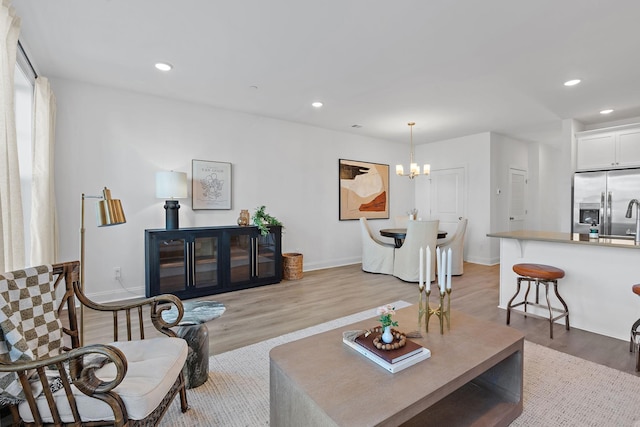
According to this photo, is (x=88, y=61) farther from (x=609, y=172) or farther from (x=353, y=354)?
(x=609, y=172)

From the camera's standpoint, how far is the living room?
9.39ft

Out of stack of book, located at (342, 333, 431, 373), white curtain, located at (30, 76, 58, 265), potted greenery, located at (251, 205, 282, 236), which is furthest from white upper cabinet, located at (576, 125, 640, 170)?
white curtain, located at (30, 76, 58, 265)

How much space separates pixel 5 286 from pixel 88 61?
106 inches

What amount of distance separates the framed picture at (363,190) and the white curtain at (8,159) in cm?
464

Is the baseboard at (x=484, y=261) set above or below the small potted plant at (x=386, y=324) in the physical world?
below

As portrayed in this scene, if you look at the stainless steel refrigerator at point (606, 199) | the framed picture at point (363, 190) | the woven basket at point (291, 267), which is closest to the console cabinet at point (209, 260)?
the woven basket at point (291, 267)

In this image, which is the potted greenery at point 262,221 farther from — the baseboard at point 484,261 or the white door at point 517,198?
the white door at point 517,198

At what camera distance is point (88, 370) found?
45.9 inches

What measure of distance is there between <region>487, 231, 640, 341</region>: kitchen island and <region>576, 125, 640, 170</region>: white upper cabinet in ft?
8.56

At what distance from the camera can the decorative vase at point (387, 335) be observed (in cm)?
152

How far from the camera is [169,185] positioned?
12.4 feet

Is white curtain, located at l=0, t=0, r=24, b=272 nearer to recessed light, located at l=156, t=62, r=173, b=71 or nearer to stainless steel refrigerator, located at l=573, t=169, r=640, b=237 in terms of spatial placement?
recessed light, located at l=156, t=62, r=173, b=71

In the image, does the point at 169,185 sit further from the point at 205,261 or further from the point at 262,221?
the point at 262,221

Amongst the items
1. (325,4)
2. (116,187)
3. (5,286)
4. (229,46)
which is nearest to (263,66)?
(229,46)
